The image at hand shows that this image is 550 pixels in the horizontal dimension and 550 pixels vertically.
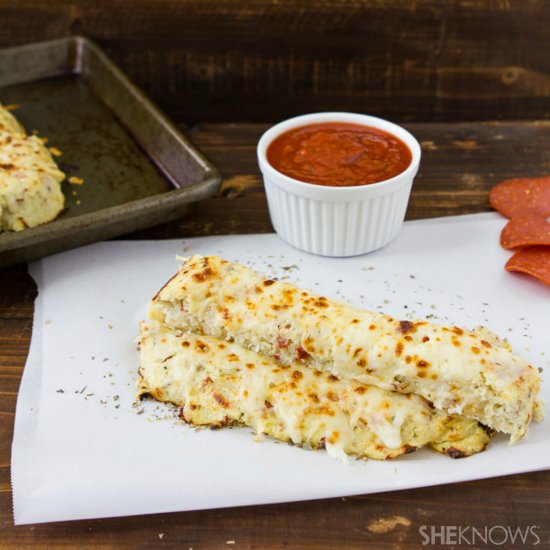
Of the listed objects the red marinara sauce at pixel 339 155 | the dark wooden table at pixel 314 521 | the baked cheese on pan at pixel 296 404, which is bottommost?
the dark wooden table at pixel 314 521

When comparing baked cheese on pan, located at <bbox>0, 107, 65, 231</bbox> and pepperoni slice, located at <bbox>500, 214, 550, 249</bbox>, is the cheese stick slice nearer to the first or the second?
baked cheese on pan, located at <bbox>0, 107, 65, 231</bbox>

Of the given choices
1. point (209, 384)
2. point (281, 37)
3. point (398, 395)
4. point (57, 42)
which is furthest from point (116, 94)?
point (398, 395)

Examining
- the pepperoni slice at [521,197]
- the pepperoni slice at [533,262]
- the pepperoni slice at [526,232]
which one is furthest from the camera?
the pepperoni slice at [521,197]

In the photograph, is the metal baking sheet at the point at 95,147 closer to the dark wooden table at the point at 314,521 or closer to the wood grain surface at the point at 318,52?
the wood grain surface at the point at 318,52

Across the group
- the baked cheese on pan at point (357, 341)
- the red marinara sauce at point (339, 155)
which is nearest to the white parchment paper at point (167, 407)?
the baked cheese on pan at point (357, 341)

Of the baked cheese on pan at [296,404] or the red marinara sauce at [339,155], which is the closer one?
the baked cheese on pan at [296,404]

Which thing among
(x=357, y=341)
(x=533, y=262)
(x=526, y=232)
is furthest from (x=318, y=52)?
(x=357, y=341)

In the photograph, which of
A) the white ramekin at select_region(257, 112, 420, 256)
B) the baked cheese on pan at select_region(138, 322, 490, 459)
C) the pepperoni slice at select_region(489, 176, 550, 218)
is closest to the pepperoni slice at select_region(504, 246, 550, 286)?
the pepperoni slice at select_region(489, 176, 550, 218)

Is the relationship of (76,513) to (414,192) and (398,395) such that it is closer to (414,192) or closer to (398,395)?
(398,395)
